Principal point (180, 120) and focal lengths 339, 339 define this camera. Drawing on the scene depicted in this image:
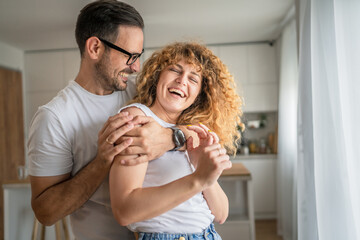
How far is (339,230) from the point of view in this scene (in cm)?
148

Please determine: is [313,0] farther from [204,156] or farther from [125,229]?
[125,229]

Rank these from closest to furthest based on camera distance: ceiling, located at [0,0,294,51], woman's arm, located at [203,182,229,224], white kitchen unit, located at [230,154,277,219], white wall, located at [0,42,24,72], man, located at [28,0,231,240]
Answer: man, located at [28,0,231,240] → woman's arm, located at [203,182,229,224] → ceiling, located at [0,0,294,51] → white wall, located at [0,42,24,72] → white kitchen unit, located at [230,154,277,219]

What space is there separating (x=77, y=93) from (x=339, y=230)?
4.25 ft

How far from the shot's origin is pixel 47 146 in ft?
4.47

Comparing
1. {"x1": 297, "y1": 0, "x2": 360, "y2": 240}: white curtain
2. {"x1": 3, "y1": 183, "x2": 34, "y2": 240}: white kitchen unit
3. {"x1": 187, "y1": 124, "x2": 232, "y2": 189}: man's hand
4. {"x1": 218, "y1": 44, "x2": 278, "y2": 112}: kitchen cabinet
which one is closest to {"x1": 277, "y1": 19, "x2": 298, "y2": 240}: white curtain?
{"x1": 218, "y1": 44, "x2": 278, "y2": 112}: kitchen cabinet

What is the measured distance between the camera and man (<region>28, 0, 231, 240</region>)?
3.95ft

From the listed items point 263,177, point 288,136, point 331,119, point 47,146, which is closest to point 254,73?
point 288,136

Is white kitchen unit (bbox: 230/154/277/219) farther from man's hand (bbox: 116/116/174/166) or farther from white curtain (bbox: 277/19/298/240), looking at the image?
man's hand (bbox: 116/116/174/166)

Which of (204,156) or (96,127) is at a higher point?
(96,127)

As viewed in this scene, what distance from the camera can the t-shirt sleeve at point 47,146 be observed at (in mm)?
1359

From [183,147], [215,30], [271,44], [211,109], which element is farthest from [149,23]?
[183,147]

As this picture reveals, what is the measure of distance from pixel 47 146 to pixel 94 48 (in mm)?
495

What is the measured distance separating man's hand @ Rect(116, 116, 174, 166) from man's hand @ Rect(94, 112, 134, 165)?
0.01m

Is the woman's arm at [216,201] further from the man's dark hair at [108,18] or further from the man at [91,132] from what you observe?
the man's dark hair at [108,18]
